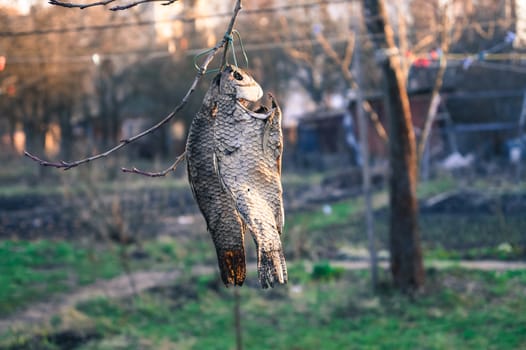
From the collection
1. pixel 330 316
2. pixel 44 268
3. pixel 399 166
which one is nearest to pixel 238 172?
pixel 330 316

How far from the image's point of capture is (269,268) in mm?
1610

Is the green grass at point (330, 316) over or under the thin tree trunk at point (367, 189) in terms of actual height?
under

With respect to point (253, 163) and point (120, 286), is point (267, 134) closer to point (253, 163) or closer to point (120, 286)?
point (253, 163)

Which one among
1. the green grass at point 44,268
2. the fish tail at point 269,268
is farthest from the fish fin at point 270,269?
the green grass at point 44,268

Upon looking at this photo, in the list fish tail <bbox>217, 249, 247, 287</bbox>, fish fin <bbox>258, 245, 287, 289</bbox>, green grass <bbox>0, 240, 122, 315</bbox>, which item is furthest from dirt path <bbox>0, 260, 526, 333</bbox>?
fish fin <bbox>258, 245, 287, 289</bbox>

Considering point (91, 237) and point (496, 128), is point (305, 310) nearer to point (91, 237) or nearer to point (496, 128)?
point (91, 237)

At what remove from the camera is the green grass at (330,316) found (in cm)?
812

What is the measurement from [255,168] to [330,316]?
768cm

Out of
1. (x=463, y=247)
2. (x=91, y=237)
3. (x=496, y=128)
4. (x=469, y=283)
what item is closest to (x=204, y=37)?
(x=496, y=128)

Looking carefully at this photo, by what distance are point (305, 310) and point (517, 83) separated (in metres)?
18.1

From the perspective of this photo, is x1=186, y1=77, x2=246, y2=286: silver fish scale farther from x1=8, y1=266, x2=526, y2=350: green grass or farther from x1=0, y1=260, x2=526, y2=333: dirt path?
x1=0, y1=260, x2=526, y2=333: dirt path

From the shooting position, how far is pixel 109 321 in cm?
909

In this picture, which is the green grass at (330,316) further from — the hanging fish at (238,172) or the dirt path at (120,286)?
the hanging fish at (238,172)

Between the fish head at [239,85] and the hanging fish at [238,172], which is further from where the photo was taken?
the fish head at [239,85]
